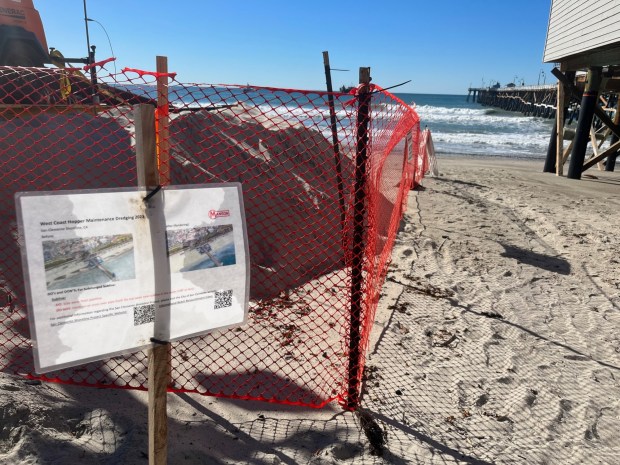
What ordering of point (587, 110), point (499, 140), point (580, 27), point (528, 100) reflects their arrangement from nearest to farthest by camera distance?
point (580, 27), point (587, 110), point (499, 140), point (528, 100)

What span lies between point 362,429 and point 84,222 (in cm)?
201

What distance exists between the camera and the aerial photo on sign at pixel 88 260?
1679 millimetres

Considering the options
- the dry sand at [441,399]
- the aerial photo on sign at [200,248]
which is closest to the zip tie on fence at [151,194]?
the aerial photo on sign at [200,248]

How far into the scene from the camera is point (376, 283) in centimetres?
474

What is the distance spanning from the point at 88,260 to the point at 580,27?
12613mm

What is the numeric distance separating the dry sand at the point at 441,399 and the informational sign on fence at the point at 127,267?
1014mm

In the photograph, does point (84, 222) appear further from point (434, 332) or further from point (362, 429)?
point (434, 332)

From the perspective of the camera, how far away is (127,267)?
1818 mm

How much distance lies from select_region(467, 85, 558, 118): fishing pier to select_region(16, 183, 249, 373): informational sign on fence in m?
36.1

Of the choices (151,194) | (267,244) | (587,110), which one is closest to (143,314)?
(151,194)

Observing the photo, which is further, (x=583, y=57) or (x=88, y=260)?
(x=583, y=57)

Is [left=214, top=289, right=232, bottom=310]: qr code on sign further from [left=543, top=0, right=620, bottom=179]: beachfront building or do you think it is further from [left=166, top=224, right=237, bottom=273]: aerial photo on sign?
[left=543, top=0, right=620, bottom=179]: beachfront building

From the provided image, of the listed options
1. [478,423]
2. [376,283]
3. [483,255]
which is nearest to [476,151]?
[483,255]

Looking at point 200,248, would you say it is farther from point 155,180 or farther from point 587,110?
point 587,110
